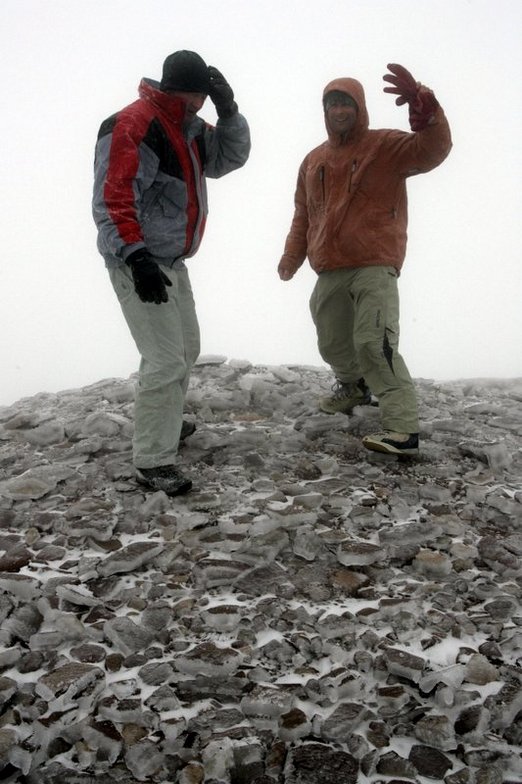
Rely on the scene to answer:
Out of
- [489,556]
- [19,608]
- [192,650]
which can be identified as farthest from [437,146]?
[19,608]

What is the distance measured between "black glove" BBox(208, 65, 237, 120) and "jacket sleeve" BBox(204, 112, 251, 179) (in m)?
0.05

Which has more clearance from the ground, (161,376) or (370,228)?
(370,228)

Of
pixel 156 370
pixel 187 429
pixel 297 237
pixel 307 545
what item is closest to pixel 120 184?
pixel 156 370

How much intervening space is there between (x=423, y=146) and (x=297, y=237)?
151 centimetres

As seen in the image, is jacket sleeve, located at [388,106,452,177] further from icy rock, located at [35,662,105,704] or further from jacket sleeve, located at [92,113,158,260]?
icy rock, located at [35,662,105,704]

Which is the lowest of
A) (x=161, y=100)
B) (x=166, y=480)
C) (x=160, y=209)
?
(x=166, y=480)

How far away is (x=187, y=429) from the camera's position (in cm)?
514

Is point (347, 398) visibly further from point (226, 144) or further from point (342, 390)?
point (226, 144)

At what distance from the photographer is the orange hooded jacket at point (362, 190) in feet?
15.4

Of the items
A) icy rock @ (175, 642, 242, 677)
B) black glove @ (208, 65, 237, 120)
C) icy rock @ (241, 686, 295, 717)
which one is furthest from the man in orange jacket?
icy rock @ (241, 686, 295, 717)

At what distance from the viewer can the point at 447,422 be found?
5.58 metres

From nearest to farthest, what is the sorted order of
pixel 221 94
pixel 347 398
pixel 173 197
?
pixel 173 197 → pixel 221 94 → pixel 347 398

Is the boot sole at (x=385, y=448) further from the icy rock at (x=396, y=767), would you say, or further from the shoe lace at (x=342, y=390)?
the icy rock at (x=396, y=767)

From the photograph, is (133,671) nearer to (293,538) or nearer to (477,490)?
(293,538)
